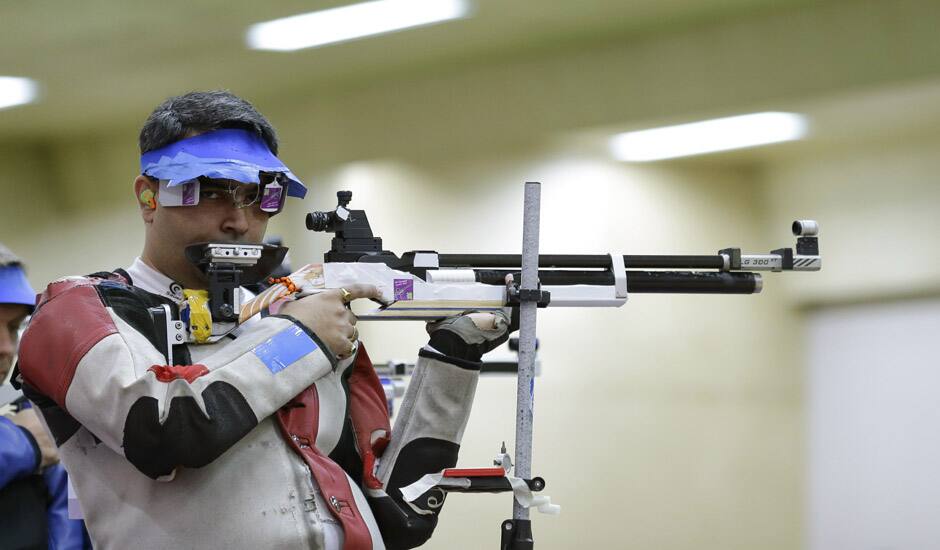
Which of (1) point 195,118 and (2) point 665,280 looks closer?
(1) point 195,118

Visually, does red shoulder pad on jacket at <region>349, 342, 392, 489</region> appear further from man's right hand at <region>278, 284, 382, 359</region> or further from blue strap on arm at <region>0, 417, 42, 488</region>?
blue strap on arm at <region>0, 417, 42, 488</region>

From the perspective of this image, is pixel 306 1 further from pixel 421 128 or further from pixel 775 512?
pixel 775 512

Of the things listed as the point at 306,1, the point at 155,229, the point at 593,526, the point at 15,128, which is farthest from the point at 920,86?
the point at 15,128

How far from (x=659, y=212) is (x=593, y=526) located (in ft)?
3.98

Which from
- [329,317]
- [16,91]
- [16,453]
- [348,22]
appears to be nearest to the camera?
[329,317]

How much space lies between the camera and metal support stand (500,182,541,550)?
5.11 feet

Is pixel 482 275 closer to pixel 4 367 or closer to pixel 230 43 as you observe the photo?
pixel 4 367

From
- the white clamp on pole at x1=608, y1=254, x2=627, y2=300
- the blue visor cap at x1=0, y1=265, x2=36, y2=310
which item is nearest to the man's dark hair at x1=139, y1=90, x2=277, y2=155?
the white clamp on pole at x1=608, y1=254, x2=627, y2=300

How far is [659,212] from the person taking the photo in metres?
4.03

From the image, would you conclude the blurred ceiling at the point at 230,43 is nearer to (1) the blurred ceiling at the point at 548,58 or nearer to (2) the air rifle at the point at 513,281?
(1) the blurred ceiling at the point at 548,58

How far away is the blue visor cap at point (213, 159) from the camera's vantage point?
57.6 inches

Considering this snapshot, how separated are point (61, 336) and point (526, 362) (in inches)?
26.3

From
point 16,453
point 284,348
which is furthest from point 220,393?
point 16,453

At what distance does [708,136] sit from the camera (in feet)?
12.9
